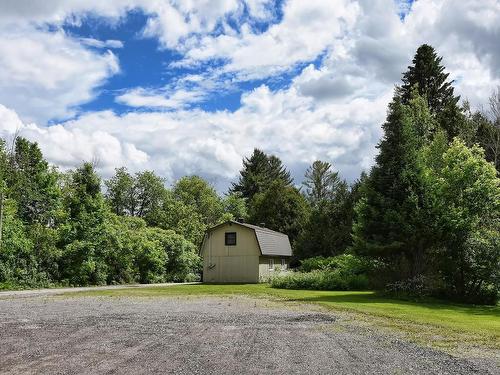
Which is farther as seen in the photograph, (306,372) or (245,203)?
(245,203)

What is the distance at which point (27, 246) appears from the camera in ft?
93.8

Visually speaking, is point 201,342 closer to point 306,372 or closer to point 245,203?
point 306,372

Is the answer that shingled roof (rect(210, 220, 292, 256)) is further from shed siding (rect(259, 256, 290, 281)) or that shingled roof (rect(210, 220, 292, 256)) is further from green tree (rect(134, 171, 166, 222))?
green tree (rect(134, 171, 166, 222))

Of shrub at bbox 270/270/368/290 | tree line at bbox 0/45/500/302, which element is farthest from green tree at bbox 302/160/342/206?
shrub at bbox 270/270/368/290

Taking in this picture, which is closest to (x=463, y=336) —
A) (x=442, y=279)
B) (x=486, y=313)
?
(x=486, y=313)

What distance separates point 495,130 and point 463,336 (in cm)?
3048

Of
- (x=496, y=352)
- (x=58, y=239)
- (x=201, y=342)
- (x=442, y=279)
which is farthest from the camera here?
(x=58, y=239)

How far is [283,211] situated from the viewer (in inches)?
2071

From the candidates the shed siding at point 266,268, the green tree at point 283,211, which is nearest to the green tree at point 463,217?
the shed siding at point 266,268

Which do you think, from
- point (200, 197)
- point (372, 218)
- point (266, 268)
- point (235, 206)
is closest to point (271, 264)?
point (266, 268)

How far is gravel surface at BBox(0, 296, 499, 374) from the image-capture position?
25.4ft

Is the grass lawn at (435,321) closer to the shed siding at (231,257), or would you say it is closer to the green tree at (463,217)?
the green tree at (463,217)

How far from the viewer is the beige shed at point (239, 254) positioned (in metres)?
38.4

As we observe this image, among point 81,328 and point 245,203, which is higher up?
point 245,203
